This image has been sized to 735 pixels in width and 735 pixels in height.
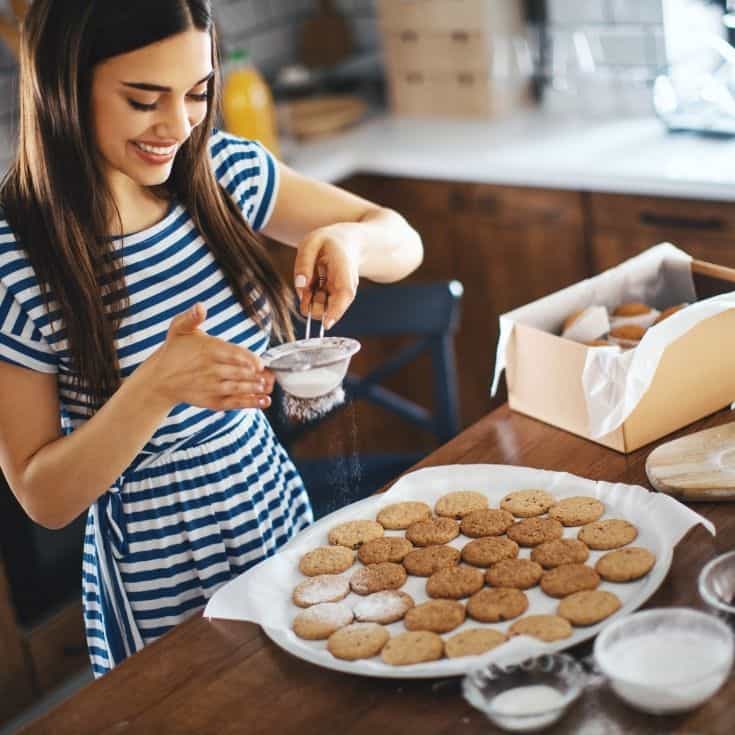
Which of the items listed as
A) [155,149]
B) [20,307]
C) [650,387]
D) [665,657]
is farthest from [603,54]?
[665,657]

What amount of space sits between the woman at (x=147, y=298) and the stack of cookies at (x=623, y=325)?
0.29 meters

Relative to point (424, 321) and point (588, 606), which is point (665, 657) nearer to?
point (588, 606)

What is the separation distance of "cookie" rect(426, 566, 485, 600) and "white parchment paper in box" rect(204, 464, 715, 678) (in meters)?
0.02

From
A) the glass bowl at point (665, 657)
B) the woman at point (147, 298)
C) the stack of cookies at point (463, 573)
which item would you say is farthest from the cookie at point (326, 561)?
the glass bowl at point (665, 657)

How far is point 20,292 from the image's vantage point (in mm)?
1436

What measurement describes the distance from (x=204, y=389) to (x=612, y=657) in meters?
0.50

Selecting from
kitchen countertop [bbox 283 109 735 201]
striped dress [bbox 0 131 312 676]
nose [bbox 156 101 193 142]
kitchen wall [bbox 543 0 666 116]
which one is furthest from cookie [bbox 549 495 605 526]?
kitchen wall [bbox 543 0 666 116]

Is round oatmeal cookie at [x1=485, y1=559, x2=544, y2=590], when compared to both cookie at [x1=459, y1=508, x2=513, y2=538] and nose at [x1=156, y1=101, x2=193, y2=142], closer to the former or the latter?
cookie at [x1=459, y1=508, x2=513, y2=538]

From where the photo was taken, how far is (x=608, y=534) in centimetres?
131

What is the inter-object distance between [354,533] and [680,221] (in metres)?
1.51

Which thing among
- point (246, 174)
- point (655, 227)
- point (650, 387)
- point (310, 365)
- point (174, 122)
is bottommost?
point (655, 227)

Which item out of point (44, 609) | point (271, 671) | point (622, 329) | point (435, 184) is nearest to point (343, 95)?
point (435, 184)

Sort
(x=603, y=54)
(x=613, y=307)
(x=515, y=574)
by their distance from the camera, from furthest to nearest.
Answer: (x=603, y=54), (x=613, y=307), (x=515, y=574)

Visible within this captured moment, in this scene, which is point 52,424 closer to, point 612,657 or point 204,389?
point 204,389
